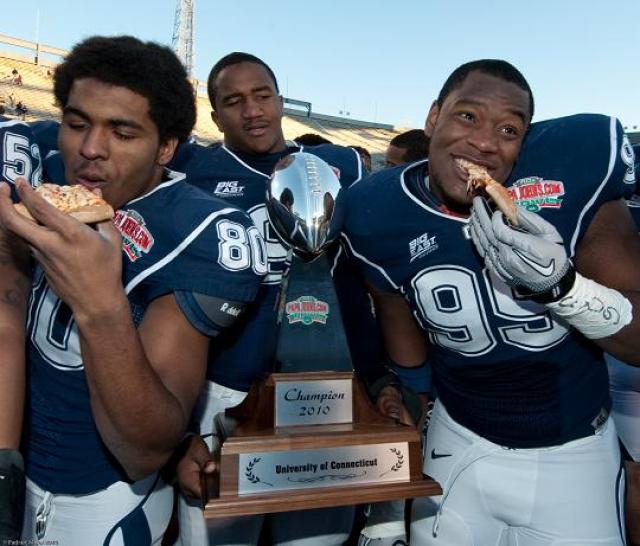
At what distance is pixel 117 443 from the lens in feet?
3.73

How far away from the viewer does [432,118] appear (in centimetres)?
180

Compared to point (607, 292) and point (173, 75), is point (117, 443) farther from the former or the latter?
point (607, 292)

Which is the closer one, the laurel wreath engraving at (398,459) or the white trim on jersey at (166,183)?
the laurel wreath engraving at (398,459)

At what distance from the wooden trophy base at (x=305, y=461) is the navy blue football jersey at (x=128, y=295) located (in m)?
0.26

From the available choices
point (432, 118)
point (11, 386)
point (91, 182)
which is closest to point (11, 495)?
point (11, 386)

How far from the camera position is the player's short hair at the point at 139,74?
136 cm

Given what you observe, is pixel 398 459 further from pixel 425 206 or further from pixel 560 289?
pixel 425 206

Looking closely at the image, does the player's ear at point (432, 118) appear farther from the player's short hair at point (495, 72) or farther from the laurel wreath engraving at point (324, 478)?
the laurel wreath engraving at point (324, 478)

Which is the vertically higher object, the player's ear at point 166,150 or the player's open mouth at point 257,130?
the player's open mouth at point 257,130

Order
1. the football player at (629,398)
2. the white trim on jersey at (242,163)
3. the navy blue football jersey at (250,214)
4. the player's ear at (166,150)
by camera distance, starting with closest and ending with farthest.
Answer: the player's ear at (166,150) < the navy blue football jersey at (250,214) < the white trim on jersey at (242,163) < the football player at (629,398)

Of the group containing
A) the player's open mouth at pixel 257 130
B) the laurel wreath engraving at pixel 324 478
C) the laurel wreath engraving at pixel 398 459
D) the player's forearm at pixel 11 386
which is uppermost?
the player's open mouth at pixel 257 130

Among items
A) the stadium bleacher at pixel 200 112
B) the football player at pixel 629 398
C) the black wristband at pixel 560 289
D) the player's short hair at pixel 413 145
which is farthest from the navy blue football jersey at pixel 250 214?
the stadium bleacher at pixel 200 112

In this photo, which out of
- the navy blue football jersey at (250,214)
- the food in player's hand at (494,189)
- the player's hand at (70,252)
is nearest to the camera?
the player's hand at (70,252)

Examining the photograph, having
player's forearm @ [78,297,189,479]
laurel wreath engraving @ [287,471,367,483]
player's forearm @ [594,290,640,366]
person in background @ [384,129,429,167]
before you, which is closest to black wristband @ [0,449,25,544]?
player's forearm @ [78,297,189,479]
